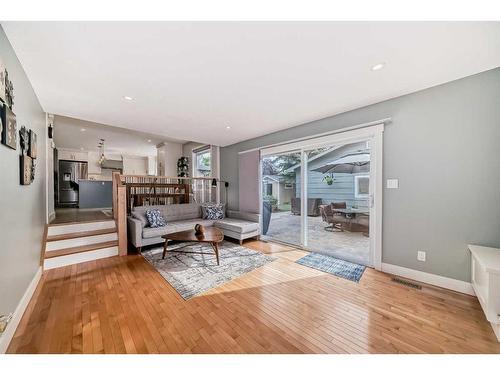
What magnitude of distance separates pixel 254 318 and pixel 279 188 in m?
2.98

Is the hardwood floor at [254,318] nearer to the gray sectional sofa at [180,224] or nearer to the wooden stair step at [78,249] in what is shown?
the wooden stair step at [78,249]

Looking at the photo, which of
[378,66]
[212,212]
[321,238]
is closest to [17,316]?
[212,212]

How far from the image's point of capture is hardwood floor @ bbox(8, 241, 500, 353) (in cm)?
143

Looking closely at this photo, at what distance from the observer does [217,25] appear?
1389 millimetres

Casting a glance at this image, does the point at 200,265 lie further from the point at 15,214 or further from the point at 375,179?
the point at 375,179

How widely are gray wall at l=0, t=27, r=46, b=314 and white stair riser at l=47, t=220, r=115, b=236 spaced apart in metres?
1.21

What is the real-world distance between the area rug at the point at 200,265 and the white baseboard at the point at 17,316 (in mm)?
1259

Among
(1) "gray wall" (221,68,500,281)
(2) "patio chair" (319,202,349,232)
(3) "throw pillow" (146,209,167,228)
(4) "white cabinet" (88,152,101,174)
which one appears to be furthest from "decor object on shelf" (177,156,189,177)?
(1) "gray wall" (221,68,500,281)

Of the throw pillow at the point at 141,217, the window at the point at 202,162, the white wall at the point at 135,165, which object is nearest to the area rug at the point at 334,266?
the throw pillow at the point at 141,217

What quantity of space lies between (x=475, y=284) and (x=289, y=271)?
1.93m

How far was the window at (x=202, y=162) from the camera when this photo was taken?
248 inches

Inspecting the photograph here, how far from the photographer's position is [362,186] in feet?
10.2

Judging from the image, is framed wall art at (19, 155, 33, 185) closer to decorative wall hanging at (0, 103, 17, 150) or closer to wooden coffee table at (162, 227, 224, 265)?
decorative wall hanging at (0, 103, 17, 150)
